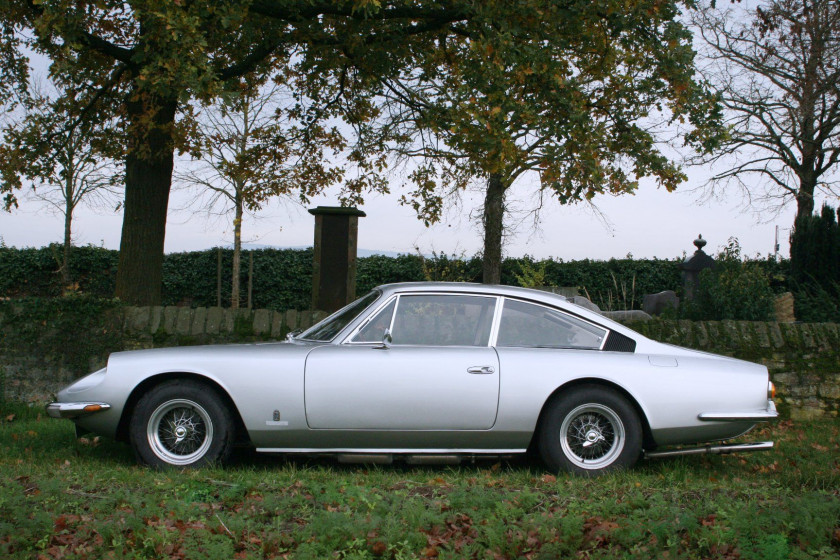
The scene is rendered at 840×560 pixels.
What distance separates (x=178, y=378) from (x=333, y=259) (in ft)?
17.2

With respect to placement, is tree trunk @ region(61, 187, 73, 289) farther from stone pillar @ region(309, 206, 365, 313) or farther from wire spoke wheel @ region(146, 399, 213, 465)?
wire spoke wheel @ region(146, 399, 213, 465)

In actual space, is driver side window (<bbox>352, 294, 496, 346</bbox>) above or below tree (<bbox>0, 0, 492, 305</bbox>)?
below

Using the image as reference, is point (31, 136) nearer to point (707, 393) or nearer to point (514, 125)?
point (514, 125)

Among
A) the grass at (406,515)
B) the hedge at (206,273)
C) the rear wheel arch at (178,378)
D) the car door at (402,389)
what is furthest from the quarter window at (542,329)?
the hedge at (206,273)

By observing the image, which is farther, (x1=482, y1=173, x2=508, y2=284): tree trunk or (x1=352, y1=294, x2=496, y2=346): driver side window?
(x1=482, y1=173, x2=508, y2=284): tree trunk

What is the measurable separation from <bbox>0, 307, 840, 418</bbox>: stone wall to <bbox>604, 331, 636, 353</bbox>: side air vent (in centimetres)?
312

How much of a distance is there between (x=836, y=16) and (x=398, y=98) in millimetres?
13274

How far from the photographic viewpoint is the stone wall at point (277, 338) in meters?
8.38

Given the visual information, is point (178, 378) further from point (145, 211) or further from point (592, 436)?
point (145, 211)

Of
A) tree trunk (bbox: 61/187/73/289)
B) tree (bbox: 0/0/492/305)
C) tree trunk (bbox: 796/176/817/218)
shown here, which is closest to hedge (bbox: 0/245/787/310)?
tree trunk (bbox: 61/187/73/289)

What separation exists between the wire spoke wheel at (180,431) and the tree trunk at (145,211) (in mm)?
5546

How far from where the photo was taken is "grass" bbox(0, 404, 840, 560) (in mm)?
3896

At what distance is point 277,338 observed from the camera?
878 centimetres

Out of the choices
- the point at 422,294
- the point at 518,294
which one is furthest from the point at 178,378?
the point at 518,294
